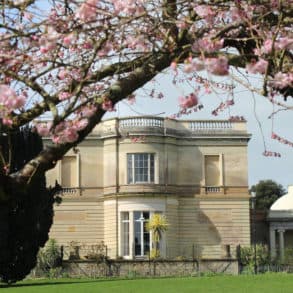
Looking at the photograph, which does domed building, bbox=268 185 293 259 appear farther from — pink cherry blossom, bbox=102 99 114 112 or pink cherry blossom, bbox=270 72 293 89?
pink cherry blossom, bbox=270 72 293 89

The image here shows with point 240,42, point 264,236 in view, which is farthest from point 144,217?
point 240,42

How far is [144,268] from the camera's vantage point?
3650 centimetres

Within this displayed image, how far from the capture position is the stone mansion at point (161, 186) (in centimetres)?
4259

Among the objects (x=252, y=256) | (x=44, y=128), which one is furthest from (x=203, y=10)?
(x=252, y=256)

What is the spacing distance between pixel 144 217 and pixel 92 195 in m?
3.63

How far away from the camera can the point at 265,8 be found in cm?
646

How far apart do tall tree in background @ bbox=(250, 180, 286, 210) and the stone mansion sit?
31.8 m

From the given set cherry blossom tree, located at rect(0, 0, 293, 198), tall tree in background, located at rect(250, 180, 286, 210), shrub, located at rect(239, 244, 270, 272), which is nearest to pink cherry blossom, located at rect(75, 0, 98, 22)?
cherry blossom tree, located at rect(0, 0, 293, 198)

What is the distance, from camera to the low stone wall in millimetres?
36156

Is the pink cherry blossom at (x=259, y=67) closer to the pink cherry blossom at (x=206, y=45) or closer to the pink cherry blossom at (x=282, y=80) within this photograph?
the pink cherry blossom at (x=282, y=80)

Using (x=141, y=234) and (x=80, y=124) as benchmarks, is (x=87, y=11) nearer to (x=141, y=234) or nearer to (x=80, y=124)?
(x=80, y=124)

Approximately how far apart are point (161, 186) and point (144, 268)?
23.8 ft

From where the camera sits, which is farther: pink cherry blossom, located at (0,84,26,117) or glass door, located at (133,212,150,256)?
glass door, located at (133,212,150,256)

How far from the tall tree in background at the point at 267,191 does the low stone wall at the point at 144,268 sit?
3934cm
